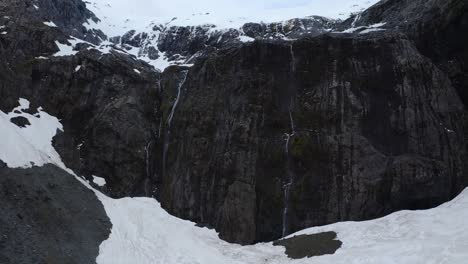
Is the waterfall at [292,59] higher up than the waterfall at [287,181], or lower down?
higher up

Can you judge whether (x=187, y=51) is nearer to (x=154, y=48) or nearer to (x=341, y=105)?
(x=154, y=48)

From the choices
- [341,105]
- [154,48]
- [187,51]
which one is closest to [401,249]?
[341,105]

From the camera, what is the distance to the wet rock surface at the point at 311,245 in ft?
89.2

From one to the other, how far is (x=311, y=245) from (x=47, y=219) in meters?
18.8

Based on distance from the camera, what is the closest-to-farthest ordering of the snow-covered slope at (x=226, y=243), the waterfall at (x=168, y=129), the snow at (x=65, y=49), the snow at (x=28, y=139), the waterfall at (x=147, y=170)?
1. the snow-covered slope at (x=226, y=243)
2. the snow at (x=28, y=139)
3. the waterfall at (x=147, y=170)
4. the waterfall at (x=168, y=129)
5. the snow at (x=65, y=49)

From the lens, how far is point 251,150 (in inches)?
1411

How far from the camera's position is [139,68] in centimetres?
4894

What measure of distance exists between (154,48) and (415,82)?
9837cm

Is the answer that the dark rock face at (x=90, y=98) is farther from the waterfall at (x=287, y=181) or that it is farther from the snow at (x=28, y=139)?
the waterfall at (x=287, y=181)

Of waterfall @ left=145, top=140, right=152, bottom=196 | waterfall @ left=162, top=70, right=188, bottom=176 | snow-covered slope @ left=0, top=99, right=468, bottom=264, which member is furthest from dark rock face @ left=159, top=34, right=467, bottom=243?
waterfall @ left=145, top=140, right=152, bottom=196

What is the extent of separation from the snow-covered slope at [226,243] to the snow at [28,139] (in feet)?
0.33

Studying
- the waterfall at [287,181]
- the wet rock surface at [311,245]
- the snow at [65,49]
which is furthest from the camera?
the snow at [65,49]

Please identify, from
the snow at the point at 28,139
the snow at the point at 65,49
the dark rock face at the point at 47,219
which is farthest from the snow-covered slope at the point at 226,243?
the snow at the point at 65,49

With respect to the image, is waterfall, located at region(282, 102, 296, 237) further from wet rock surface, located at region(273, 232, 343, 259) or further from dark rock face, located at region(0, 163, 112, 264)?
dark rock face, located at region(0, 163, 112, 264)
